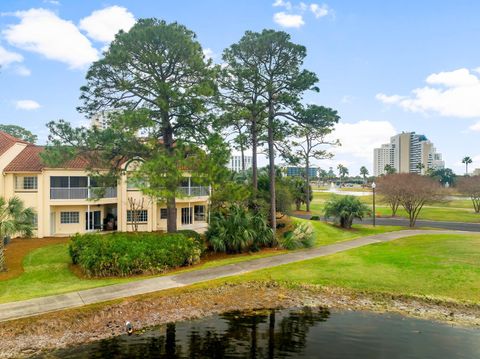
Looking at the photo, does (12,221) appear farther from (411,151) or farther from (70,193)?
(411,151)

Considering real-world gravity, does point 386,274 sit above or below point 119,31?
below

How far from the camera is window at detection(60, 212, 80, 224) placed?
29375 mm

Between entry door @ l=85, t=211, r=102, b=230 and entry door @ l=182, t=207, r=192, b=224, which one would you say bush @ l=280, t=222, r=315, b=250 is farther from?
entry door @ l=85, t=211, r=102, b=230

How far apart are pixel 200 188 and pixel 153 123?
13313 mm

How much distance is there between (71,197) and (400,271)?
81.8 feet

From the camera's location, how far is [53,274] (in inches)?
690

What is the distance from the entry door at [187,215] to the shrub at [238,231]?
9364 millimetres

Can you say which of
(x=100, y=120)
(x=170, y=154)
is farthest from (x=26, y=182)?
(x=170, y=154)

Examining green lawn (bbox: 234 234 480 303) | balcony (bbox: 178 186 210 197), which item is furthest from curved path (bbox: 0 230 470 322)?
balcony (bbox: 178 186 210 197)

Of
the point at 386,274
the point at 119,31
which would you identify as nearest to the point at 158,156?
the point at 119,31

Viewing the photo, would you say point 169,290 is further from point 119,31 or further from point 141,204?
point 141,204

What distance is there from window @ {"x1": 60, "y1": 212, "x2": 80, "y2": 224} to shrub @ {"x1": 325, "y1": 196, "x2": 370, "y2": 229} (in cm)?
2348

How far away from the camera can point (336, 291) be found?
48.4 ft

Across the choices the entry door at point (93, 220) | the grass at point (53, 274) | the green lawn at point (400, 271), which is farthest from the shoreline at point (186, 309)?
the entry door at point (93, 220)
